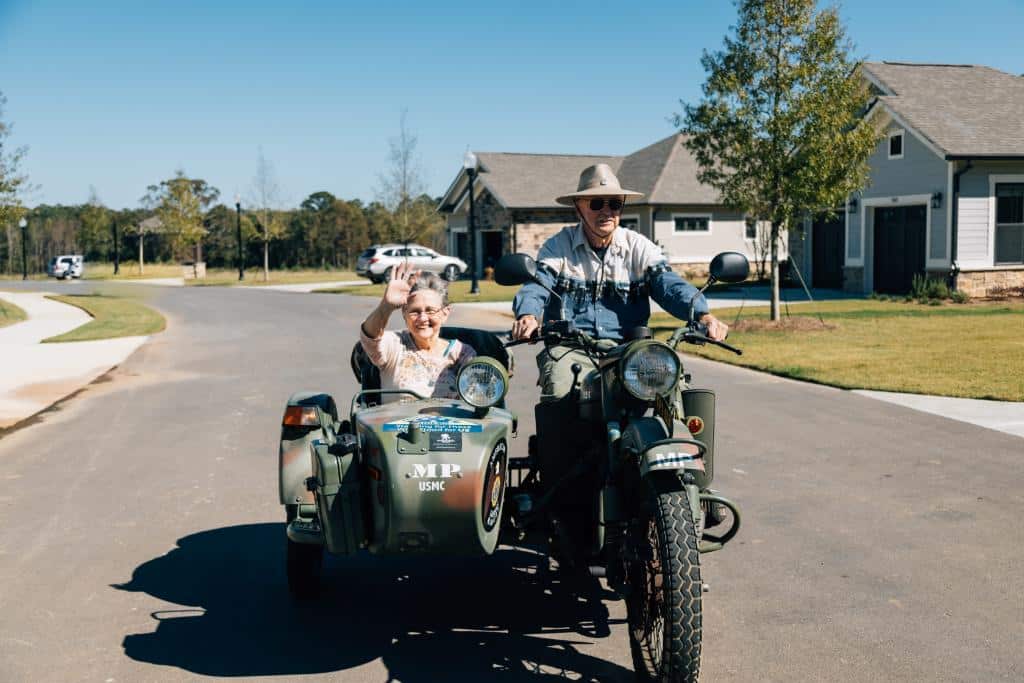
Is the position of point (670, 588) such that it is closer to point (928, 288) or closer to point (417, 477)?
point (417, 477)

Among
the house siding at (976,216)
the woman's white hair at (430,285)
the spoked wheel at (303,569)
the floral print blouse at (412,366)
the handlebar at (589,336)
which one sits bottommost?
the spoked wheel at (303,569)

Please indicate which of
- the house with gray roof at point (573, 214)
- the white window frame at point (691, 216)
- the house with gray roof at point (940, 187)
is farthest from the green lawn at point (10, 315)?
the white window frame at point (691, 216)

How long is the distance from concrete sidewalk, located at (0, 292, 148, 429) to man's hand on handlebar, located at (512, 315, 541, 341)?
734cm

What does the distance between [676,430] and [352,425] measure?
4.87 ft

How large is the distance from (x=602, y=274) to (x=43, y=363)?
41.1 feet

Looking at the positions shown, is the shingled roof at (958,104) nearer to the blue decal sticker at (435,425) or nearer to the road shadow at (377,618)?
the road shadow at (377,618)

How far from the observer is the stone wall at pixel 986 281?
24.1m

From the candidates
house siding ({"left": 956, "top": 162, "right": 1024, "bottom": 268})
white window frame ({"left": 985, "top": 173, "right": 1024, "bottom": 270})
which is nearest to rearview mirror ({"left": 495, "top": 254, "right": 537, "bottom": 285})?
house siding ({"left": 956, "top": 162, "right": 1024, "bottom": 268})

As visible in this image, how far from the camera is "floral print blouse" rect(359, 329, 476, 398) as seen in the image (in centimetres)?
492

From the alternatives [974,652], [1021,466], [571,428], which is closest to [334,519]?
[571,428]

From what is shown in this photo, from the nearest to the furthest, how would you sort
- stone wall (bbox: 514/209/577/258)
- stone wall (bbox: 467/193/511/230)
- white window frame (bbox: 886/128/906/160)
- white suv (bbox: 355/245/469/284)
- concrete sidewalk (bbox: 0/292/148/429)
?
concrete sidewalk (bbox: 0/292/148/429) < white window frame (bbox: 886/128/906/160) < white suv (bbox: 355/245/469/284) < stone wall (bbox: 514/209/577/258) < stone wall (bbox: 467/193/511/230)

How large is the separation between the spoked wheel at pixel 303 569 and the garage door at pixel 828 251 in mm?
26335

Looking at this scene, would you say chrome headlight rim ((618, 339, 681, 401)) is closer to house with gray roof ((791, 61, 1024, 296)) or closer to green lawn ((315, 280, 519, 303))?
house with gray roof ((791, 61, 1024, 296))

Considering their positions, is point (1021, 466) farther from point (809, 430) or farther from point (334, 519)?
point (334, 519)
